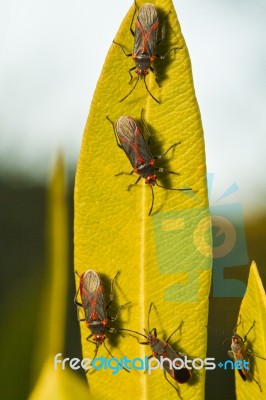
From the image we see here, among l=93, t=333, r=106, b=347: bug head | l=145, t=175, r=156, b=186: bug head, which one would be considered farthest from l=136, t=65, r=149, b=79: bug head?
l=93, t=333, r=106, b=347: bug head

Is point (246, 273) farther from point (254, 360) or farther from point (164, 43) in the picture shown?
point (164, 43)

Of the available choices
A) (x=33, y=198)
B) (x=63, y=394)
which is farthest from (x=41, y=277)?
(x=63, y=394)

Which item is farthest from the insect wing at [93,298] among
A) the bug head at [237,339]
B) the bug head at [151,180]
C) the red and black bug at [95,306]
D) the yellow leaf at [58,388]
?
the yellow leaf at [58,388]

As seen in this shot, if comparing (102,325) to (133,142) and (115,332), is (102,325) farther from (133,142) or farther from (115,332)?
(133,142)

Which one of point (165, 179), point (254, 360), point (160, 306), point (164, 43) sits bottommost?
point (254, 360)

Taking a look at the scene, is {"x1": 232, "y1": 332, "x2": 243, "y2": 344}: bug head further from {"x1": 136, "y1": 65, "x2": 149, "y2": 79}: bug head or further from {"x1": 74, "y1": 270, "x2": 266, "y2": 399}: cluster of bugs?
{"x1": 136, "y1": 65, "x2": 149, "y2": 79}: bug head

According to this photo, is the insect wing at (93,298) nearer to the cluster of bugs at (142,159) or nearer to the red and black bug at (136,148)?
the cluster of bugs at (142,159)

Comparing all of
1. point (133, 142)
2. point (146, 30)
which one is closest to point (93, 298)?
point (133, 142)

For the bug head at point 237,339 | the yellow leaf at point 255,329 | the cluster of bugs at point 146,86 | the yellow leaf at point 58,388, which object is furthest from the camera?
the bug head at point 237,339
